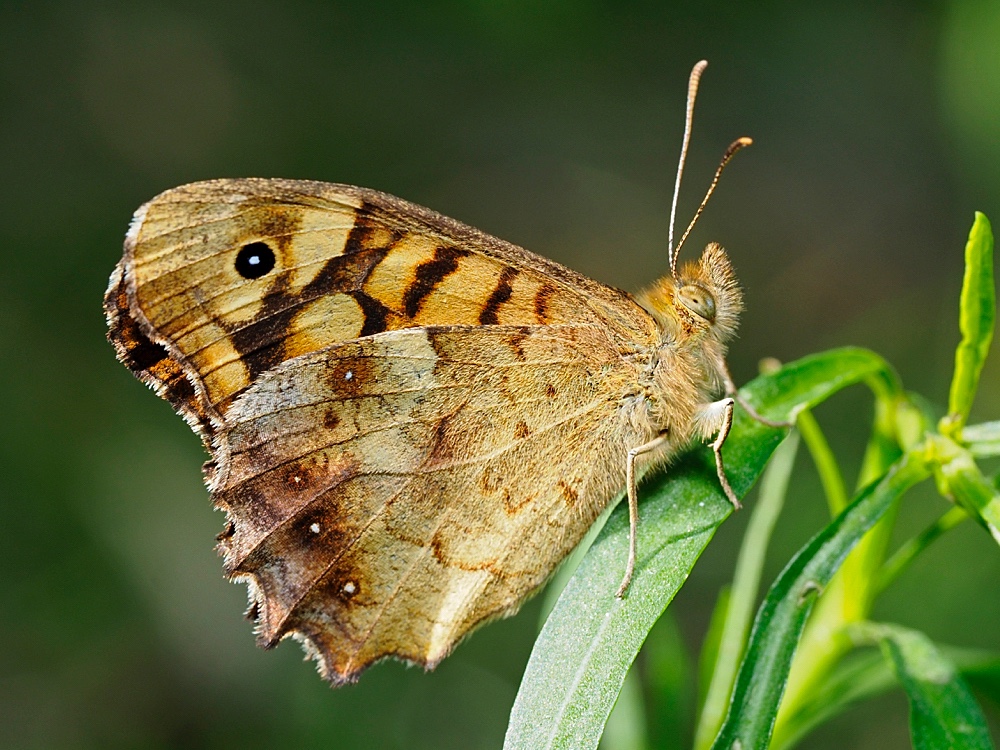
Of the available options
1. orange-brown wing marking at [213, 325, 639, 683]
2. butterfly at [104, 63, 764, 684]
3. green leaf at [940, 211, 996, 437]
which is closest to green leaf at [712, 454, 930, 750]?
green leaf at [940, 211, 996, 437]

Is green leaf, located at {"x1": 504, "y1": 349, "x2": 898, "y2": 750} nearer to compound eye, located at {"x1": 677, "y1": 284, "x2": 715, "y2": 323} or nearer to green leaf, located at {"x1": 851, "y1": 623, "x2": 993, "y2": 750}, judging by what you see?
compound eye, located at {"x1": 677, "y1": 284, "x2": 715, "y2": 323}

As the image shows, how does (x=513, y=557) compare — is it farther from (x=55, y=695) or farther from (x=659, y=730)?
(x=55, y=695)

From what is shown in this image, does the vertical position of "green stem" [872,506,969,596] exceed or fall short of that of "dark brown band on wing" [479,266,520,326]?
it falls short

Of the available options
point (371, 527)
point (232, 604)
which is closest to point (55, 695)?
point (232, 604)

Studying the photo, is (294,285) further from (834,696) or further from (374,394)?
(834,696)

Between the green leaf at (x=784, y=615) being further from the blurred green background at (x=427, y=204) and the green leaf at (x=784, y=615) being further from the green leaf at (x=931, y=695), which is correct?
the blurred green background at (x=427, y=204)

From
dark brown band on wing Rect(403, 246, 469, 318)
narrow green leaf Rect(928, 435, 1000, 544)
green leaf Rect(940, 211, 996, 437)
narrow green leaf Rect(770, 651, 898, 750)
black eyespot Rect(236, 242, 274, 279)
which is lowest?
narrow green leaf Rect(770, 651, 898, 750)
